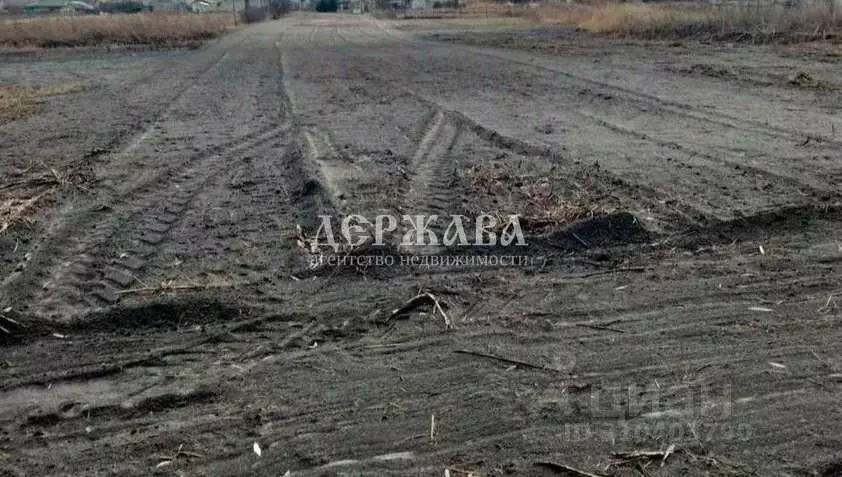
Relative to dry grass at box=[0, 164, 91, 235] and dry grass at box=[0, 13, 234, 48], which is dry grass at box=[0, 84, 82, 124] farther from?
dry grass at box=[0, 13, 234, 48]

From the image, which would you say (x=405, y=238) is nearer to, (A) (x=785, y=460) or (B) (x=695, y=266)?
(B) (x=695, y=266)

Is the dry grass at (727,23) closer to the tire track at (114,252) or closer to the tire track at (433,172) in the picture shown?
the tire track at (433,172)

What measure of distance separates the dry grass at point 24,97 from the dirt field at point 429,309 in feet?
8.76

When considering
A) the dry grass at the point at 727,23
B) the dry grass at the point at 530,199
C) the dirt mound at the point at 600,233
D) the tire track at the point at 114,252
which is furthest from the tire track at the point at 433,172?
the dry grass at the point at 727,23

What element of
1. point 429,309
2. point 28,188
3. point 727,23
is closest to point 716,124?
point 429,309

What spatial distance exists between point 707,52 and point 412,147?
562 inches

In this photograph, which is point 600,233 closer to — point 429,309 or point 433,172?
point 429,309

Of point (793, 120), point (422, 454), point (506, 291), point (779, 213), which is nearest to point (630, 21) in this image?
point (793, 120)

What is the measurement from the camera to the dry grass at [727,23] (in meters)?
20.9

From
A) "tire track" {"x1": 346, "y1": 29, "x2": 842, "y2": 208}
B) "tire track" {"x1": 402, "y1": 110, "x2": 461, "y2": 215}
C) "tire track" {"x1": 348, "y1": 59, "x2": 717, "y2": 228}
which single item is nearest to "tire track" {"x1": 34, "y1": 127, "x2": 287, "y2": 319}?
"tire track" {"x1": 402, "y1": 110, "x2": 461, "y2": 215}

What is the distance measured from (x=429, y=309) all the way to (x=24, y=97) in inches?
503

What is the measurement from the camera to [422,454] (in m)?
3.09

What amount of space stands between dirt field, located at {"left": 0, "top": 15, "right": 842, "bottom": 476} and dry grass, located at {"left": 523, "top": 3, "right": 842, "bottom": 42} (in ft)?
45.3

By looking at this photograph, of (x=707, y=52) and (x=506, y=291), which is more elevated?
(x=707, y=52)
